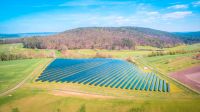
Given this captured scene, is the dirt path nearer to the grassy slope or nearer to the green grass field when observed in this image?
the green grass field

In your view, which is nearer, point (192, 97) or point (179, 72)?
point (192, 97)

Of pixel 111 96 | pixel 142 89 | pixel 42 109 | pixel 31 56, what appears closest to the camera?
pixel 42 109

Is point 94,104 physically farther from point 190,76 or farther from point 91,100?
point 190,76

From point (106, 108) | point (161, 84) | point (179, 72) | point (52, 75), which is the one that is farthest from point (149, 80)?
point (52, 75)

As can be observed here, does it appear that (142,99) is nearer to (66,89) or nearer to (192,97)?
(192,97)

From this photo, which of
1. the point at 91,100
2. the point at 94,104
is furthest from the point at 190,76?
the point at 94,104

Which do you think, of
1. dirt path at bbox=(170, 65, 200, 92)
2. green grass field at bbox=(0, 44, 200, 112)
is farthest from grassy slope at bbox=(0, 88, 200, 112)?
dirt path at bbox=(170, 65, 200, 92)

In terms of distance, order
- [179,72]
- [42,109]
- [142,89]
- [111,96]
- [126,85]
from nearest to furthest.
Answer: [42,109] < [111,96] < [142,89] < [126,85] < [179,72]

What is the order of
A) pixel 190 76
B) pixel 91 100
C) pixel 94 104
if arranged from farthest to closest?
1. pixel 190 76
2. pixel 91 100
3. pixel 94 104

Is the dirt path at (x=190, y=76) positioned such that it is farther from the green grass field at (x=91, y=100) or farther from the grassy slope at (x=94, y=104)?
the grassy slope at (x=94, y=104)
